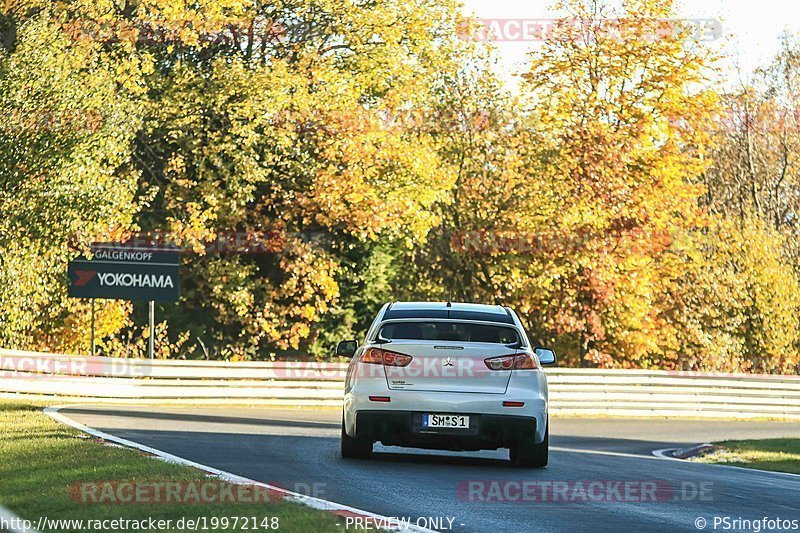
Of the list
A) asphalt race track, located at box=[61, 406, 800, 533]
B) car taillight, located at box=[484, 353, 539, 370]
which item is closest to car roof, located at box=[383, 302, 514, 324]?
car taillight, located at box=[484, 353, 539, 370]

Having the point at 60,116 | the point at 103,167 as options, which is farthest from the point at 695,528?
the point at 103,167

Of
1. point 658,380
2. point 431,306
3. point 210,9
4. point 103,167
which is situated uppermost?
point 210,9

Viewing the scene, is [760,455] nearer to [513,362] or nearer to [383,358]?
[513,362]

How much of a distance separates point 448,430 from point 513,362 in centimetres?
95

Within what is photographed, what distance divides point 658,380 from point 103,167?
1412cm

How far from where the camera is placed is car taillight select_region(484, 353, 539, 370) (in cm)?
1338

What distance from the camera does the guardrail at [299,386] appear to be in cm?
2623

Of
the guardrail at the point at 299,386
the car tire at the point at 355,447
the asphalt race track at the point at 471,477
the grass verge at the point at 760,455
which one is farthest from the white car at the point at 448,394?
the guardrail at the point at 299,386

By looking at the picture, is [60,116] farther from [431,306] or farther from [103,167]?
[431,306]

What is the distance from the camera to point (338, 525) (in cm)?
875

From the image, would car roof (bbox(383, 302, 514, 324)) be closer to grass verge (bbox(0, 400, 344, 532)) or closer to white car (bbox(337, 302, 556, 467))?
white car (bbox(337, 302, 556, 467))

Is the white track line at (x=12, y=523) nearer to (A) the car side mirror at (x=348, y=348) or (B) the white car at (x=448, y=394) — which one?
(B) the white car at (x=448, y=394)

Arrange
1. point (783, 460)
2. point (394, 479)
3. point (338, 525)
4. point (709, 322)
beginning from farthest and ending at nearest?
point (709, 322)
point (783, 460)
point (394, 479)
point (338, 525)

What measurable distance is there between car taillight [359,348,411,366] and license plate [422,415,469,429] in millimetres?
590
